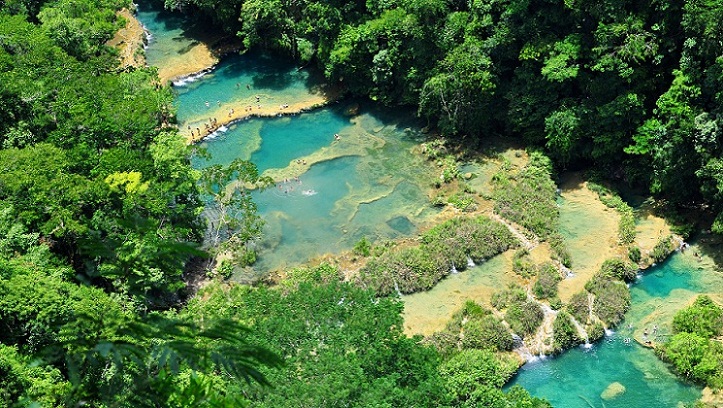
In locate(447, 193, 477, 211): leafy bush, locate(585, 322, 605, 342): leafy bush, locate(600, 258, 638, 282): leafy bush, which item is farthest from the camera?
locate(447, 193, 477, 211): leafy bush

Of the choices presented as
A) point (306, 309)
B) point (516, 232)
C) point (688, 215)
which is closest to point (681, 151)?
point (688, 215)

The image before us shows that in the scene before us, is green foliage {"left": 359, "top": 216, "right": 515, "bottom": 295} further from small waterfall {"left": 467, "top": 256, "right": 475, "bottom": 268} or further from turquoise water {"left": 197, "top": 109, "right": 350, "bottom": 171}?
turquoise water {"left": 197, "top": 109, "right": 350, "bottom": 171}

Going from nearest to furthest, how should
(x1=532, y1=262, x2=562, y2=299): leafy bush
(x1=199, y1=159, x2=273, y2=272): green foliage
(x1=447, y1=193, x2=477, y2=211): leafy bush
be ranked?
1. (x1=532, y1=262, x2=562, y2=299): leafy bush
2. (x1=199, y1=159, x2=273, y2=272): green foliage
3. (x1=447, y1=193, x2=477, y2=211): leafy bush

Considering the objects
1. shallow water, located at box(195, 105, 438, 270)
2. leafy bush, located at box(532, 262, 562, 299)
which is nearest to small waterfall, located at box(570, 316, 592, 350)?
leafy bush, located at box(532, 262, 562, 299)

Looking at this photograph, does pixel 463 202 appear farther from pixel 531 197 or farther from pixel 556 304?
pixel 556 304

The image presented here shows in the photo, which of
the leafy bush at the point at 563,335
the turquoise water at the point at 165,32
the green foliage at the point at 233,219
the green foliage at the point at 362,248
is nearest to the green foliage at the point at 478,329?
the leafy bush at the point at 563,335

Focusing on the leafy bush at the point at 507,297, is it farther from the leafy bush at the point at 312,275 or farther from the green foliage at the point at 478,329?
the leafy bush at the point at 312,275

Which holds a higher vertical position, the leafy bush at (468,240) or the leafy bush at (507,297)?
the leafy bush at (468,240)
